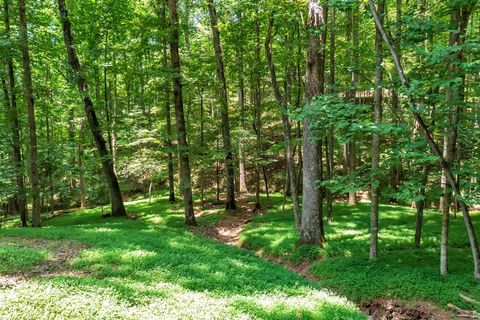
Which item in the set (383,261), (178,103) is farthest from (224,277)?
(178,103)

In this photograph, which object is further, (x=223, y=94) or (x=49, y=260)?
(x=223, y=94)

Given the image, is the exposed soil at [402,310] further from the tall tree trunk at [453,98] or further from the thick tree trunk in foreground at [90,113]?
the thick tree trunk in foreground at [90,113]

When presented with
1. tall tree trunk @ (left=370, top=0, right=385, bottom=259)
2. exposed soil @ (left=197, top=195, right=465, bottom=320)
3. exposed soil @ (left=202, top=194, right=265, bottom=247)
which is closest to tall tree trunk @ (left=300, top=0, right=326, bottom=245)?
exposed soil @ (left=197, top=195, right=465, bottom=320)

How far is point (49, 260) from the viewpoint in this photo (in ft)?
23.9

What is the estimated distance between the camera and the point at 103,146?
59.0 ft

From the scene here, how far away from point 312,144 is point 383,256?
150 inches

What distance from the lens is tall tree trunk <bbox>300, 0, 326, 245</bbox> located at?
9.54m

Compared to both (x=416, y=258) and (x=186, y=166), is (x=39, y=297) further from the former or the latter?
(x=186, y=166)

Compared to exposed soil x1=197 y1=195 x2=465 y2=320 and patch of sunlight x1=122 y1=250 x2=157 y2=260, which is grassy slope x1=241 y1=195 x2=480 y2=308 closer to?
exposed soil x1=197 y1=195 x2=465 y2=320

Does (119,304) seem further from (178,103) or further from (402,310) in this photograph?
(178,103)

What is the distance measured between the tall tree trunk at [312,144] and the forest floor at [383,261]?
0.70 meters

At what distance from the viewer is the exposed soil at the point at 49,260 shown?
5941 millimetres

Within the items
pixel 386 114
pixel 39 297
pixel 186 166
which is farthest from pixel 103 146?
pixel 386 114

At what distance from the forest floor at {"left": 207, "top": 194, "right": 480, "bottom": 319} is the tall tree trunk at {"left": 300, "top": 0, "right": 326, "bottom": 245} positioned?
0.70 metres
